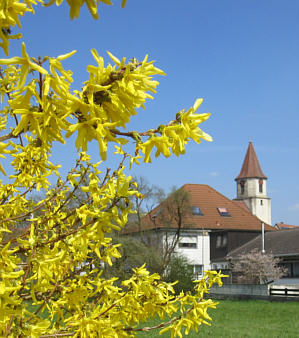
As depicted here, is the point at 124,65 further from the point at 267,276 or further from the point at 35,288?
the point at 267,276

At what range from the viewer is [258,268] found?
3212 centimetres

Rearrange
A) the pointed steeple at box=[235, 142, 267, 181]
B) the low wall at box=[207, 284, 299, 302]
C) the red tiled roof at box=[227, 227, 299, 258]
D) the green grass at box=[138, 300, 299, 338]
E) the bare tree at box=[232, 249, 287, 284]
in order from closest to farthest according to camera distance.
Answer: the green grass at box=[138, 300, 299, 338] → the low wall at box=[207, 284, 299, 302] → the bare tree at box=[232, 249, 287, 284] → the red tiled roof at box=[227, 227, 299, 258] → the pointed steeple at box=[235, 142, 267, 181]

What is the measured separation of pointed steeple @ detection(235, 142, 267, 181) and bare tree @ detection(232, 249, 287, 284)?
148ft

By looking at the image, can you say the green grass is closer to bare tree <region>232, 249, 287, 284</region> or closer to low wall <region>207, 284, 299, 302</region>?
low wall <region>207, 284, 299, 302</region>

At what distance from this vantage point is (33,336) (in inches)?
88.9

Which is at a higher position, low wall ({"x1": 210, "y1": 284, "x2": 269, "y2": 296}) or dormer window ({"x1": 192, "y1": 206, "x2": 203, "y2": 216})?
dormer window ({"x1": 192, "y1": 206, "x2": 203, "y2": 216})

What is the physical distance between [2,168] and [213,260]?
39985mm

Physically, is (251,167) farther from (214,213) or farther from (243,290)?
(243,290)

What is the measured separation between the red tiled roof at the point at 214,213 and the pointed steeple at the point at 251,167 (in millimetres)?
33911

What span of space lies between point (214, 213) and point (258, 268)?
1160 centimetres

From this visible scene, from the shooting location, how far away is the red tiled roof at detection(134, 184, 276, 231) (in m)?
41.8

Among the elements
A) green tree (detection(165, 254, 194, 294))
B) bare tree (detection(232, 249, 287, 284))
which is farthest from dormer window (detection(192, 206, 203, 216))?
green tree (detection(165, 254, 194, 294))

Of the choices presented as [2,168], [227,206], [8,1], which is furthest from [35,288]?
[227,206]

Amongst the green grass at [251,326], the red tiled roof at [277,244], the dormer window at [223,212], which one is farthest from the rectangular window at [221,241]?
the green grass at [251,326]
